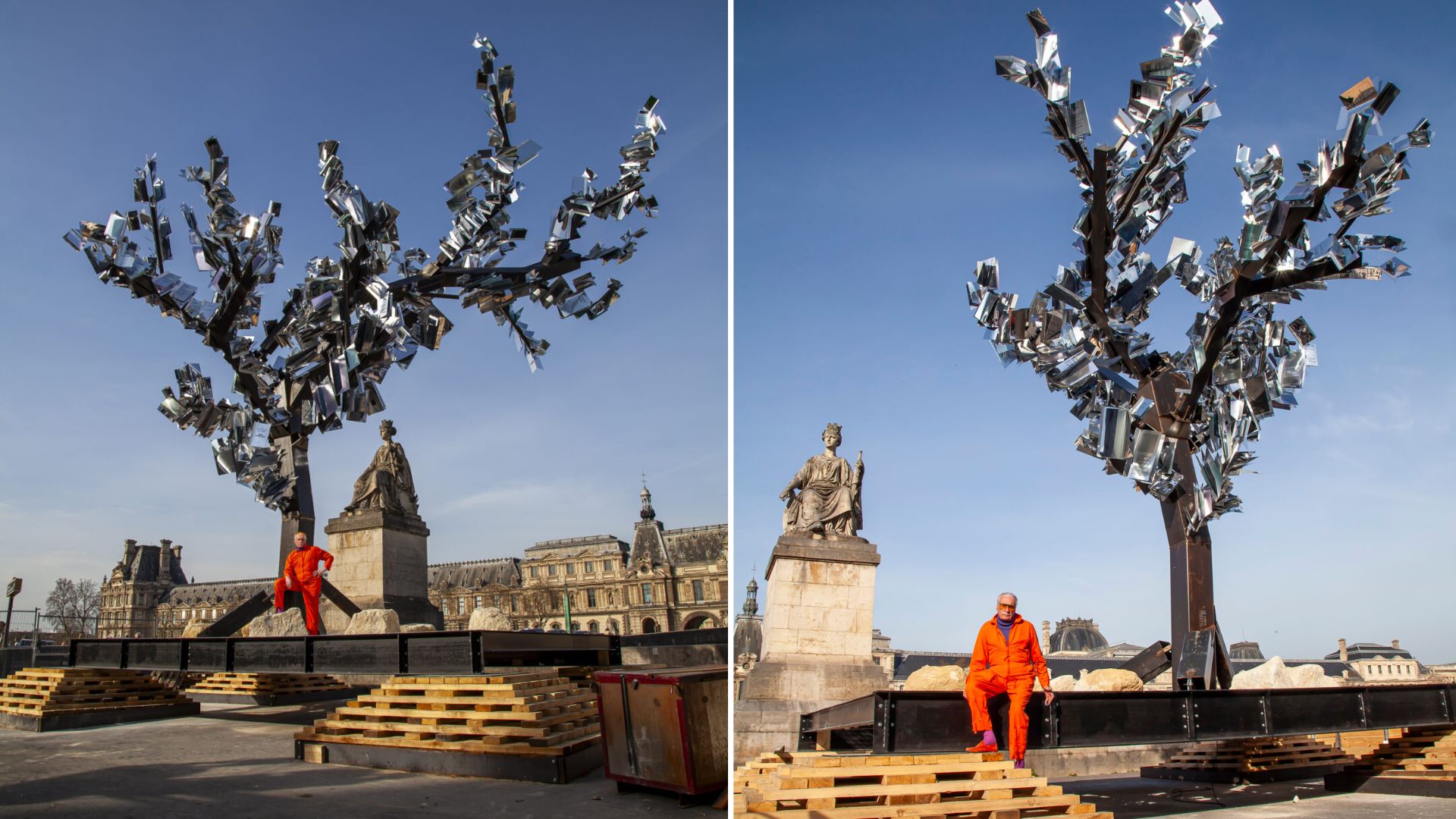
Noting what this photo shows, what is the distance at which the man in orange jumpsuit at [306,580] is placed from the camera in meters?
12.2

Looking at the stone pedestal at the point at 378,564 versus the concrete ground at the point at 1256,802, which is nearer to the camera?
the concrete ground at the point at 1256,802

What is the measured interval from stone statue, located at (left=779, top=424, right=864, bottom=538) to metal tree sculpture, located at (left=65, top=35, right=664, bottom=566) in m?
4.76

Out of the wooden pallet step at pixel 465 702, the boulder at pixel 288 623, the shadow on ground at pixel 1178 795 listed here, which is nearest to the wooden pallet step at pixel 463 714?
the wooden pallet step at pixel 465 702

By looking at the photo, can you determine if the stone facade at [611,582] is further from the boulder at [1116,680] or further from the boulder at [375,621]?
the boulder at [1116,680]

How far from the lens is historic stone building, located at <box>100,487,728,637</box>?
100250 millimetres

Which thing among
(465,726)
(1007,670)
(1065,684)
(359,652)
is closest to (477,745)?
(465,726)

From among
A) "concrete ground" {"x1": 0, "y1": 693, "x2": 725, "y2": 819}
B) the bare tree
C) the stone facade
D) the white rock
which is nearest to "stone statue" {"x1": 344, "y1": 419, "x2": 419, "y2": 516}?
"concrete ground" {"x1": 0, "y1": 693, "x2": 725, "y2": 819}

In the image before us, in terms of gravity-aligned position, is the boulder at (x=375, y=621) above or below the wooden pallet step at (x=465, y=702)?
above

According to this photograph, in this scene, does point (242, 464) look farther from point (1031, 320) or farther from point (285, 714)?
point (1031, 320)

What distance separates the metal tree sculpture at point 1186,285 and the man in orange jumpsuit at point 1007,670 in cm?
356

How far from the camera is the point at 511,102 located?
12.6 metres

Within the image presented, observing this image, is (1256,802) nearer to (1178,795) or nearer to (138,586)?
(1178,795)

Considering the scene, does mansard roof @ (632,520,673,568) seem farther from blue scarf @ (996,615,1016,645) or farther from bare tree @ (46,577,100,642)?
blue scarf @ (996,615,1016,645)

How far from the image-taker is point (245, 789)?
7.23 m
